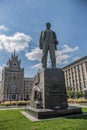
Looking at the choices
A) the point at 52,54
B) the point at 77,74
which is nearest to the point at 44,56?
the point at 52,54

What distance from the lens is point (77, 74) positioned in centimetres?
6644

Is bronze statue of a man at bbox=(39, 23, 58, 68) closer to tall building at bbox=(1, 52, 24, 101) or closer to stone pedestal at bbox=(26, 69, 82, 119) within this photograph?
stone pedestal at bbox=(26, 69, 82, 119)

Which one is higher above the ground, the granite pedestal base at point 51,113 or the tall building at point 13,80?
the tall building at point 13,80

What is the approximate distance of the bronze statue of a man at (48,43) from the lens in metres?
11.1

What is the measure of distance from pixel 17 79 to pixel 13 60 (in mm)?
10921

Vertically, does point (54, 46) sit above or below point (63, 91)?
above

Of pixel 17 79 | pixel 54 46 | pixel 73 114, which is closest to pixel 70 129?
pixel 73 114

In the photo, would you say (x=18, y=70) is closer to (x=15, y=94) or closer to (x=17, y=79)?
(x=17, y=79)

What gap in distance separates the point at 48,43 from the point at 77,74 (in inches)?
2265

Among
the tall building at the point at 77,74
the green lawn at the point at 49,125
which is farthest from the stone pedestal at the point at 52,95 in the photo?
the tall building at the point at 77,74

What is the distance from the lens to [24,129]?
228 inches

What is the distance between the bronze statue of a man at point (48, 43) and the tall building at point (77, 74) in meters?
49.3

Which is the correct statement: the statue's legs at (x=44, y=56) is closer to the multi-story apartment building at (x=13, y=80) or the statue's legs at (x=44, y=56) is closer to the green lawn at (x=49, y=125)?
the green lawn at (x=49, y=125)

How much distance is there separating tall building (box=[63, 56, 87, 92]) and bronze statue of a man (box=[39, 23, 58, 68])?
49336 millimetres
